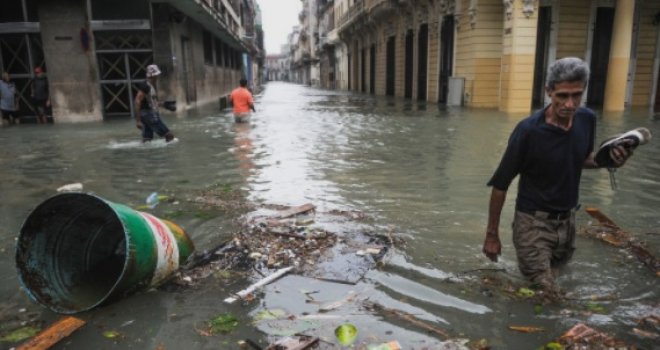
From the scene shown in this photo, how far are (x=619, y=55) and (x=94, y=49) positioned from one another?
19135mm

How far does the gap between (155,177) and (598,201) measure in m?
6.38

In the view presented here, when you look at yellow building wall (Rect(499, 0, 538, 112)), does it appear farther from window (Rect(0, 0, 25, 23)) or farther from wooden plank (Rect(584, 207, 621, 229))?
window (Rect(0, 0, 25, 23))

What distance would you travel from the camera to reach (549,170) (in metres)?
3.40

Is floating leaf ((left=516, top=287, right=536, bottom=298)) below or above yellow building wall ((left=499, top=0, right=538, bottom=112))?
below

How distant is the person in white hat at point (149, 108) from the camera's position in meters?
10.5

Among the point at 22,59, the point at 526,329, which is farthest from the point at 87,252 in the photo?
the point at 22,59

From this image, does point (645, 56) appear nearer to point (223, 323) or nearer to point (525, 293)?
point (525, 293)

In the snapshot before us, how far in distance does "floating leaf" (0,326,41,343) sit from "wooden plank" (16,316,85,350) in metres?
0.10

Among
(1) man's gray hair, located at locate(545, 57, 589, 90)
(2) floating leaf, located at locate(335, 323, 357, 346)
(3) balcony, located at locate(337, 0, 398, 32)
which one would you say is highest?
(3) balcony, located at locate(337, 0, 398, 32)

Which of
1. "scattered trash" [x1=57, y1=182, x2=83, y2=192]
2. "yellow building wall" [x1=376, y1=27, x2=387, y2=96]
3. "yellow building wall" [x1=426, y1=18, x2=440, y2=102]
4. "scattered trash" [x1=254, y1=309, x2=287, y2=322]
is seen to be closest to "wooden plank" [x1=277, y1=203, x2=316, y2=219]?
"scattered trash" [x1=254, y1=309, x2=287, y2=322]

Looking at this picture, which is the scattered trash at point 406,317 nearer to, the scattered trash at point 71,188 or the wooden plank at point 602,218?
the wooden plank at point 602,218

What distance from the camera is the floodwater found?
11.0 feet

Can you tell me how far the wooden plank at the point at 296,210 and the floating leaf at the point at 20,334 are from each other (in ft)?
9.09

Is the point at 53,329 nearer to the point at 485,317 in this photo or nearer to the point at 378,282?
the point at 378,282
